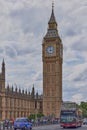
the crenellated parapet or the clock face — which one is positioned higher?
the clock face

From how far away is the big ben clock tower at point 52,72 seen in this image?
12429 cm

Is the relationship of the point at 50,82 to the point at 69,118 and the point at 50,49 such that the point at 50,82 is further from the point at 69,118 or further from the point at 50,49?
the point at 69,118

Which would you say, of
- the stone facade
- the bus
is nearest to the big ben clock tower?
the stone facade

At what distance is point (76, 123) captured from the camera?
180ft

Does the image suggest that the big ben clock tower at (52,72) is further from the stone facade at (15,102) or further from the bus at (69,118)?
the bus at (69,118)

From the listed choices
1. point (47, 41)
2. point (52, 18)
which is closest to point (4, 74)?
point (47, 41)

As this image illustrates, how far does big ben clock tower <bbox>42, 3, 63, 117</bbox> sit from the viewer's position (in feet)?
408

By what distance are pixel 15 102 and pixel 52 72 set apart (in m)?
16.4

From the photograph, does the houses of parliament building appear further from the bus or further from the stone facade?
the bus

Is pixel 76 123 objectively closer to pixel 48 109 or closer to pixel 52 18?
pixel 48 109

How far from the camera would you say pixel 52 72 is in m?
127

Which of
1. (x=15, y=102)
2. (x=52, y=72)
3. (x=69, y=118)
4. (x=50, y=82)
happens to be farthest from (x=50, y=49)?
(x=69, y=118)

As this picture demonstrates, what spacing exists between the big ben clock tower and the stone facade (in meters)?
6.64

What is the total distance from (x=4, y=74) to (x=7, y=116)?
1132 centimetres
